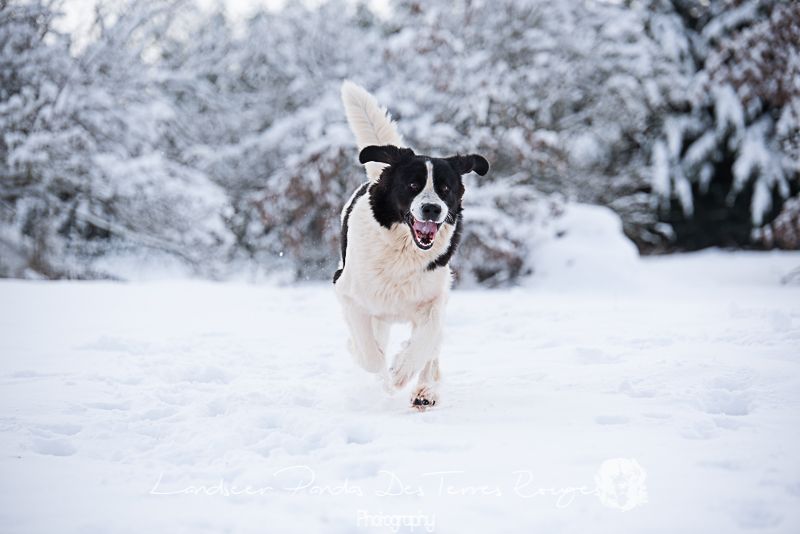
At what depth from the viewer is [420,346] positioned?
11.2ft

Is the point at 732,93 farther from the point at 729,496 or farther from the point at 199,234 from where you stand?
the point at 729,496

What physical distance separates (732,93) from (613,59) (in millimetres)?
3108

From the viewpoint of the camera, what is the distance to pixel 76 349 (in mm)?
4352

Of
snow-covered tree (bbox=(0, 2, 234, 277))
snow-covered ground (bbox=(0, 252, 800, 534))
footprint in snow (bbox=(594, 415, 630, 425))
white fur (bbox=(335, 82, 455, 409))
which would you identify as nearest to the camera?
snow-covered ground (bbox=(0, 252, 800, 534))

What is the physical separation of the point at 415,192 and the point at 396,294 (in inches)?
22.7

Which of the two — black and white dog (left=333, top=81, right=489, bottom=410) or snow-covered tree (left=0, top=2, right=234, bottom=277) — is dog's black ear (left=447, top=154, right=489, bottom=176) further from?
snow-covered tree (left=0, top=2, right=234, bottom=277)

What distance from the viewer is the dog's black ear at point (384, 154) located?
361 cm

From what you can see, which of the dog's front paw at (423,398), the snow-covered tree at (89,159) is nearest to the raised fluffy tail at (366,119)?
the dog's front paw at (423,398)

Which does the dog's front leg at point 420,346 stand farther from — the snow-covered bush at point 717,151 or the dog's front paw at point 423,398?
the snow-covered bush at point 717,151

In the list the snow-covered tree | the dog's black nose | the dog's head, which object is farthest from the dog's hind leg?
the snow-covered tree

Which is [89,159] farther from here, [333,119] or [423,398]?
[423,398]

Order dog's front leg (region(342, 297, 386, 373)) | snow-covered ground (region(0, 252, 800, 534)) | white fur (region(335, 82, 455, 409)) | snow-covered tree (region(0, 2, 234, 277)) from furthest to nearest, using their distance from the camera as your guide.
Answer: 1. snow-covered tree (region(0, 2, 234, 277))
2. dog's front leg (region(342, 297, 386, 373))
3. white fur (region(335, 82, 455, 409))
4. snow-covered ground (region(0, 252, 800, 534))

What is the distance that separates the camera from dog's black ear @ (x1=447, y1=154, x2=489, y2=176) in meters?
3.86

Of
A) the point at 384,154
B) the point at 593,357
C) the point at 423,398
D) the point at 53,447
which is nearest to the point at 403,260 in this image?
the point at 384,154
